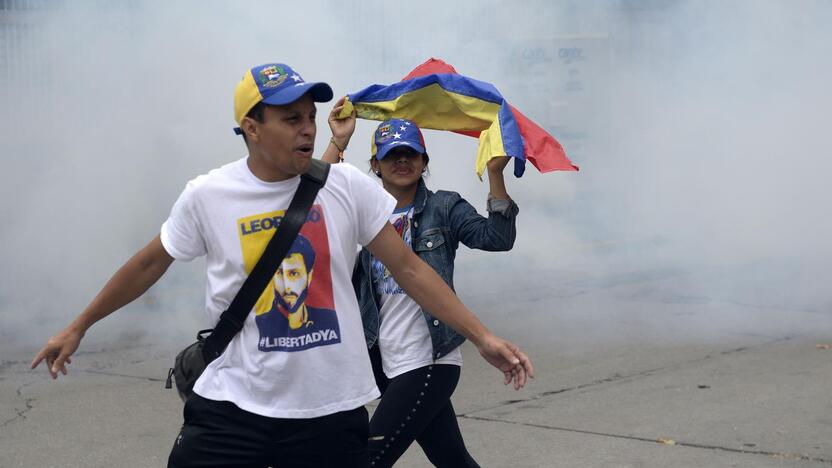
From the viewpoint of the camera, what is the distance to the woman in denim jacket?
124 inches

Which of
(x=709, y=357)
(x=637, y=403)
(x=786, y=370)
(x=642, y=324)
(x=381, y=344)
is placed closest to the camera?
(x=381, y=344)

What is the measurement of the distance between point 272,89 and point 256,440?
70 cm

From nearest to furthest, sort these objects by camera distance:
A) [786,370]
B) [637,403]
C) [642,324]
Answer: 1. [637,403]
2. [786,370]
3. [642,324]

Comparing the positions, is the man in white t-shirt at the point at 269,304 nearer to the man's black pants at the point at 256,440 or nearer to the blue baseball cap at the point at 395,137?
the man's black pants at the point at 256,440

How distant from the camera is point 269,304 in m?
2.41

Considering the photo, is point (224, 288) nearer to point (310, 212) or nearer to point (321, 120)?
point (310, 212)

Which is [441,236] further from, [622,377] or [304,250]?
[622,377]

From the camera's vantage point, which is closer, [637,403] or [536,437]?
[536,437]

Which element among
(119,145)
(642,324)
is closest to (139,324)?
(119,145)

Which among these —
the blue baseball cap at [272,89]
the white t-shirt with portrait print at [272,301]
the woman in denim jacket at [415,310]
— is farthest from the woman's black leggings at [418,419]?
the blue baseball cap at [272,89]

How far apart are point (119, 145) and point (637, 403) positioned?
454 cm

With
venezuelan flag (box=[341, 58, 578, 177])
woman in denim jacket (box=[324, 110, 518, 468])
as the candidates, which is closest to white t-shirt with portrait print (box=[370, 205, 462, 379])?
woman in denim jacket (box=[324, 110, 518, 468])

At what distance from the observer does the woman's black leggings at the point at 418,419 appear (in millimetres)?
3129

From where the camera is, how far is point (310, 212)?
246 centimetres
